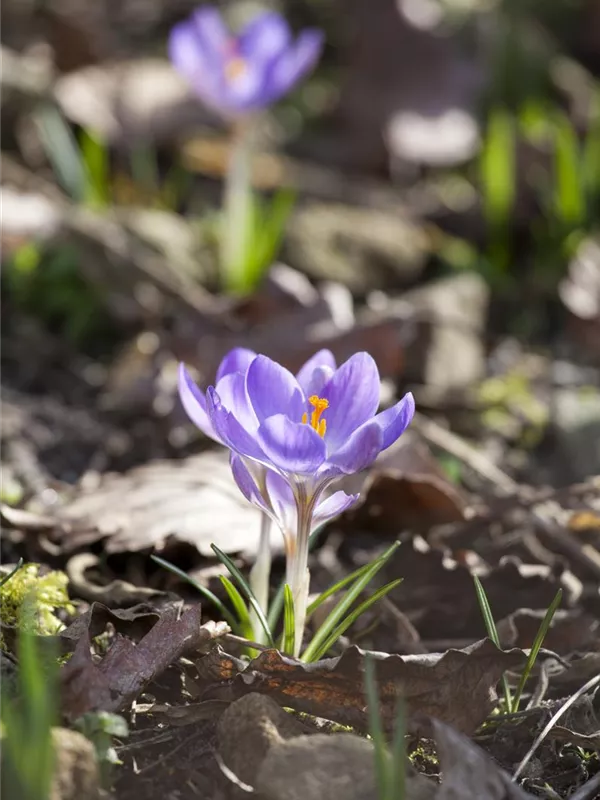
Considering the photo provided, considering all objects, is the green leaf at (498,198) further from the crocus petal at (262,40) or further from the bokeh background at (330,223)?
the crocus petal at (262,40)

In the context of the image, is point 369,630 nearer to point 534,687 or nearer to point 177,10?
point 534,687

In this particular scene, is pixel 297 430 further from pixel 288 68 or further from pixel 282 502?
pixel 288 68

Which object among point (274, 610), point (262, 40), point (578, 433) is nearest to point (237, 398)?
point (274, 610)

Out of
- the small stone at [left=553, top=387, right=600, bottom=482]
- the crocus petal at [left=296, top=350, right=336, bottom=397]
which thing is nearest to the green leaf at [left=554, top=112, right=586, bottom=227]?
the small stone at [left=553, top=387, right=600, bottom=482]

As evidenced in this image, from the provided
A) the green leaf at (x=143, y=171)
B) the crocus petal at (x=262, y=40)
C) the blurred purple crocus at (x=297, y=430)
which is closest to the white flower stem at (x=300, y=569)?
the blurred purple crocus at (x=297, y=430)

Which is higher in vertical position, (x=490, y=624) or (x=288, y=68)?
(x=288, y=68)

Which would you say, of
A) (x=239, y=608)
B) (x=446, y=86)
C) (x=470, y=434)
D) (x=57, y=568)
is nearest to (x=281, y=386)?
(x=239, y=608)
